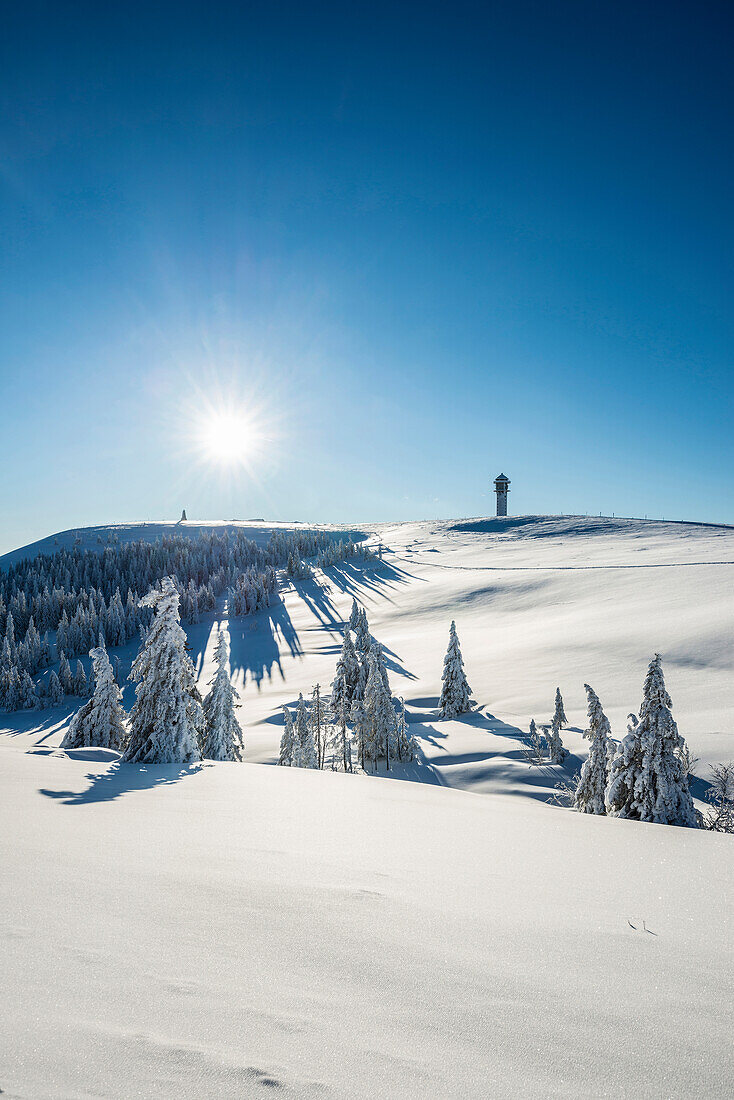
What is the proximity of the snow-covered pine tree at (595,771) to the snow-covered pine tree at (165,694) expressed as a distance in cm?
917

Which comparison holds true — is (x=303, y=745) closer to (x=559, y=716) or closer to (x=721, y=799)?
(x=559, y=716)

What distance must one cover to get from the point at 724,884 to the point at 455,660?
2387cm

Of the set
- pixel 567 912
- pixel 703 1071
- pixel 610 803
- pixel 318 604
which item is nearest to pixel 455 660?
pixel 610 803

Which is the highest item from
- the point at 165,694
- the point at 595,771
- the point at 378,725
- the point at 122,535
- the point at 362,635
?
the point at 122,535

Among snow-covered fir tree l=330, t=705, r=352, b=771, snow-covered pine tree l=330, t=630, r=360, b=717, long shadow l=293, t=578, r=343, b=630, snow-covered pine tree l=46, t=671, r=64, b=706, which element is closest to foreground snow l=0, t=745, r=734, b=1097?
snow-covered fir tree l=330, t=705, r=352, b=771

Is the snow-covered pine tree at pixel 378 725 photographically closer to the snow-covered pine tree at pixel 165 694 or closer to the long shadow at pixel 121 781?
the snow-covered pine tree at pixel 165 694

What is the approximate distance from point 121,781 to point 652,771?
9.13 m

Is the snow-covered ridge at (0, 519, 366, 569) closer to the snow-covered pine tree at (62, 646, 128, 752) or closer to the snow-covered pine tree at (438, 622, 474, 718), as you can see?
the snow-covered pine tree at (438, 622, 474, 718)

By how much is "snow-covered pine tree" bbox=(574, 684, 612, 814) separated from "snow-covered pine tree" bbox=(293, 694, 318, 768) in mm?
11762

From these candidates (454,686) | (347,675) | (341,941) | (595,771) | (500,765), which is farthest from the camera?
(347,675)

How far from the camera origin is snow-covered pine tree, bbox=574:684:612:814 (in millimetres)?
10833

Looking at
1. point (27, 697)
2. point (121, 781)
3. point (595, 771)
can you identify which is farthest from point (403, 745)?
point (27, 697)

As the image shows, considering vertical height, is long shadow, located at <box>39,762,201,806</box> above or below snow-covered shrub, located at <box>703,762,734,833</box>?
above

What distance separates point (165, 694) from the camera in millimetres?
12859
